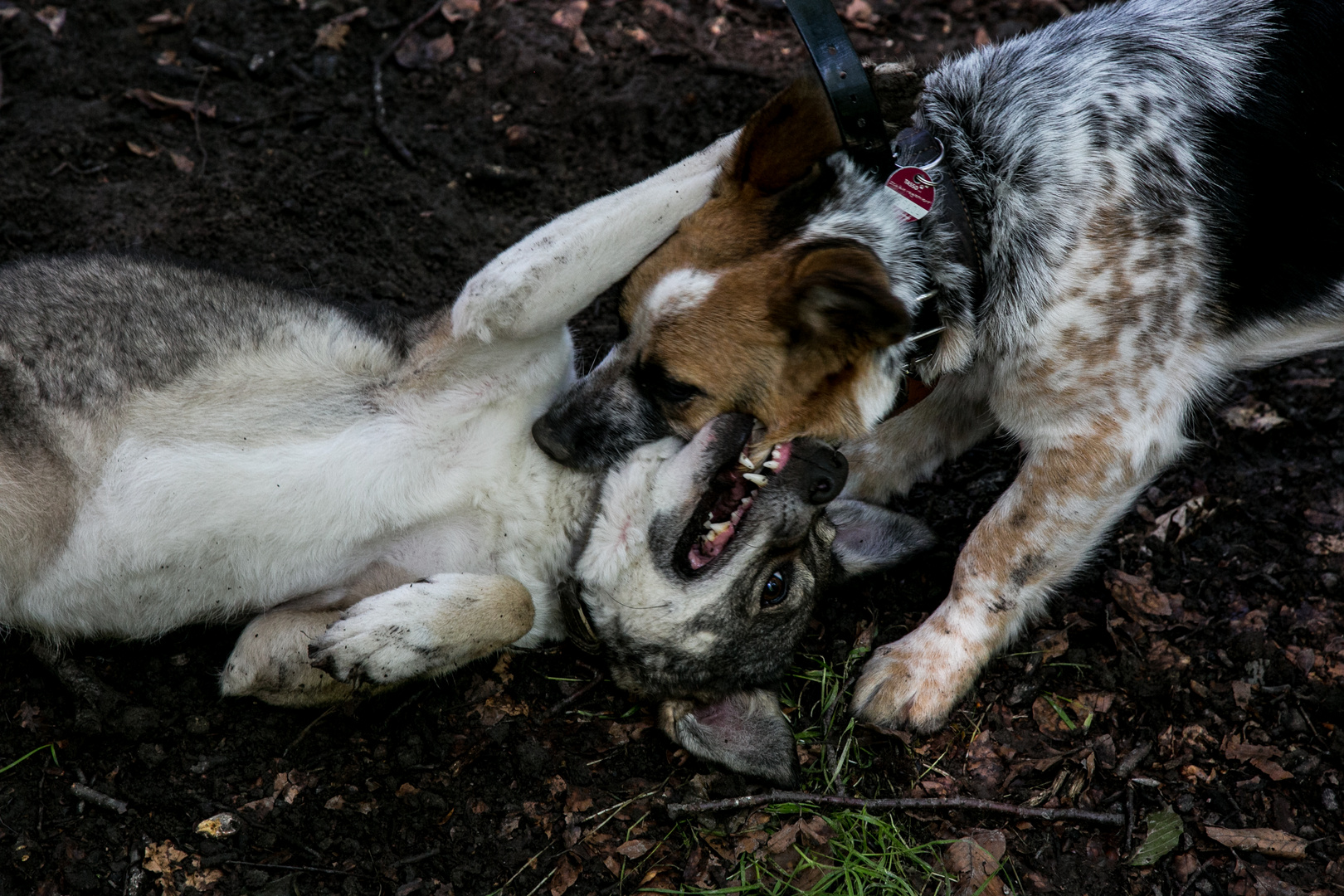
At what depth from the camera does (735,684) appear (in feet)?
10.8

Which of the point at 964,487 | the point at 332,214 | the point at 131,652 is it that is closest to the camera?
the point at 131,652

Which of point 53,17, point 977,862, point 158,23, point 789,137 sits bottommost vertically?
point 977,862

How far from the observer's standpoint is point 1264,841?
3.03 metres

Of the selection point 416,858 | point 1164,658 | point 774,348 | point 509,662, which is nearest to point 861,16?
point 774,348

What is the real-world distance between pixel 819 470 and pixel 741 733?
0.89 m

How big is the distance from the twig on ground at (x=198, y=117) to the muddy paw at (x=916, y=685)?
12.4ft

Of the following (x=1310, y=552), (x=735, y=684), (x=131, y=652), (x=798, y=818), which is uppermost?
(x=131, y=652)

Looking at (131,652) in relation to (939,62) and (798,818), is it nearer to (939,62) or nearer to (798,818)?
(798,818)

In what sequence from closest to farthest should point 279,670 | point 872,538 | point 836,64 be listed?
point 836,64 < point 279,670 < point 872,538

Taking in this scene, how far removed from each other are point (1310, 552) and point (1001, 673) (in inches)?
52.9

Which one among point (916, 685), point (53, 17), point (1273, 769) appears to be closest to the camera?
point (1273, 769)

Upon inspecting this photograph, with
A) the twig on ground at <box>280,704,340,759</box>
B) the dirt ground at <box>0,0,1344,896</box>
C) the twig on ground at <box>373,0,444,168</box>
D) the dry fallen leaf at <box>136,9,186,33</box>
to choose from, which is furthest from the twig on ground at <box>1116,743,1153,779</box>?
the dry fallen leaf at <box>136,9,186,33</box>

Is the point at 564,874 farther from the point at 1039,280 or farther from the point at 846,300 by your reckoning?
the point at 1039,280

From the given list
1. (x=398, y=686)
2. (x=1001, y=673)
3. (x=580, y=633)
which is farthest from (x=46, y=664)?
(x=1001, y=673)
